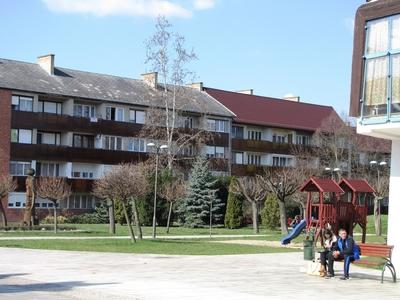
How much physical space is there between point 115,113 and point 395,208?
1929 inches

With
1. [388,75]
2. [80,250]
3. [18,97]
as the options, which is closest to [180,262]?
[80,250]

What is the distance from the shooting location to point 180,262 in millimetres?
22344

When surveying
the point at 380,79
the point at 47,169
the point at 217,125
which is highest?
the point at 217,125

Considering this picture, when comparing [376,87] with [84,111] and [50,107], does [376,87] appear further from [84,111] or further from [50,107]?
[84,111]

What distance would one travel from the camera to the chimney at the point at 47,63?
66.0 meters

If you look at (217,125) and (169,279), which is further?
(217,125)

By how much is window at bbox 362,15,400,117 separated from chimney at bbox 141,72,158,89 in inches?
1961

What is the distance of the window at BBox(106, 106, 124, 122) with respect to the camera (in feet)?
220

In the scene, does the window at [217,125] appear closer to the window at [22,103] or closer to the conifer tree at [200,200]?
the conifer tree at [200,200]

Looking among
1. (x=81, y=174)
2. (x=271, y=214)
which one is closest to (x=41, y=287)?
(x=271, y=214)

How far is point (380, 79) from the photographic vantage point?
20.8 meters

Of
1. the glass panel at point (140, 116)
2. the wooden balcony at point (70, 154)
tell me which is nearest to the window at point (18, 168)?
the wooden balcony at point (70, 154)

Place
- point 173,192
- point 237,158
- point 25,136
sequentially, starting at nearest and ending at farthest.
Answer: point 173,192 < point 25,136 < point 237,158

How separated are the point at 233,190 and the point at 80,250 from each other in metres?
28.5
